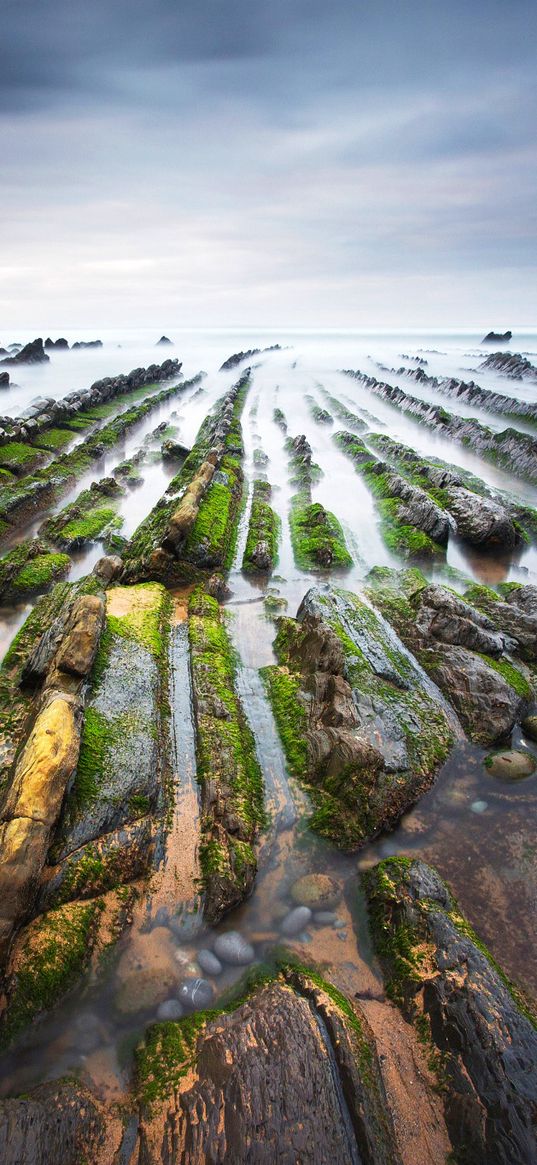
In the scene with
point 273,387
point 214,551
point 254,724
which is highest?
point 273,387

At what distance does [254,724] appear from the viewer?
7.75m

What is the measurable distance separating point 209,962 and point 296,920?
37.0 inches

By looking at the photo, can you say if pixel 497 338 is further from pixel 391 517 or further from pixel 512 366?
pixel 391 517

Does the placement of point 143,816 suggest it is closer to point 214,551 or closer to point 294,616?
point 294,616

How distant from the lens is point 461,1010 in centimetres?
413

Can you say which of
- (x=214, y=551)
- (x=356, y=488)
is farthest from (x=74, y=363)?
(x=214, y=551)

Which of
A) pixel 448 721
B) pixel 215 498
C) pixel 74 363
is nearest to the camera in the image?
pixel 448 721

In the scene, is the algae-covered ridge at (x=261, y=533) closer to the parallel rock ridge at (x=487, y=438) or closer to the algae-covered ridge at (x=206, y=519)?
the algae-covered ridge at (x=206, y=519)

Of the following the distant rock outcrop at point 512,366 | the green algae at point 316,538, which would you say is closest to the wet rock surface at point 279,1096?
the green algae at point 316,538

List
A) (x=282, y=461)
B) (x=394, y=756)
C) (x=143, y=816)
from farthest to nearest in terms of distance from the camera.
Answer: (x=282, y=461)
(x=394, y=756)
(x=143, y=816)

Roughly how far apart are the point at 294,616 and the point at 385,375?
59401 millimetres

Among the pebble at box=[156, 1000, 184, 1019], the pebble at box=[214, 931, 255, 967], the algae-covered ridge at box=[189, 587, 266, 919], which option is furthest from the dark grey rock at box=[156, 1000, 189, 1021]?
the algae-covered ridge at box=[189, 587, 266, 919]

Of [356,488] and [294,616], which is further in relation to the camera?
[356,488]

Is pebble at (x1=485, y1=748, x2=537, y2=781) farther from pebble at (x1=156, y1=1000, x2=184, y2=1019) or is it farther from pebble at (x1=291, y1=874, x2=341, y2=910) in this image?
pebble at (x1=156, y1=1000, x2=184, y2=1019)
